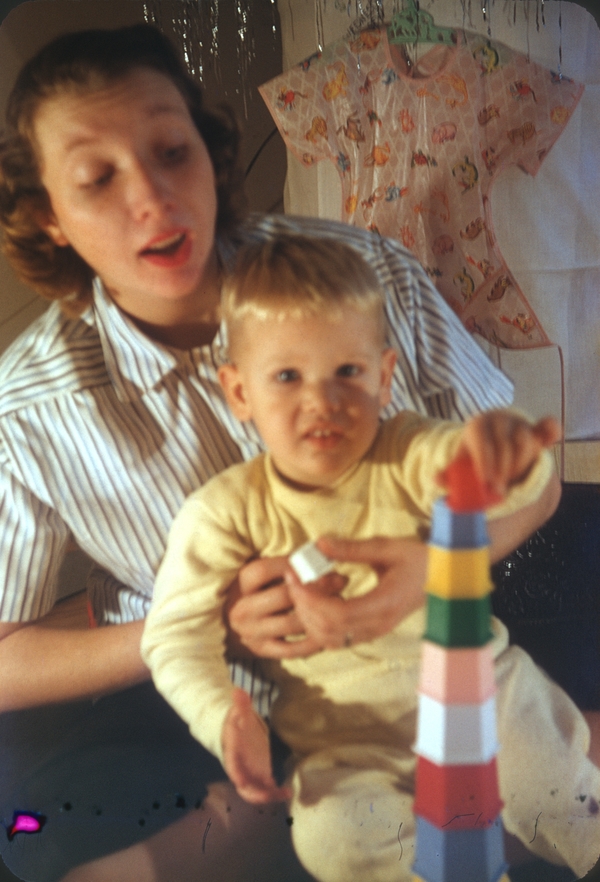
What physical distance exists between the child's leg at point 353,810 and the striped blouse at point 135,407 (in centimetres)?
26

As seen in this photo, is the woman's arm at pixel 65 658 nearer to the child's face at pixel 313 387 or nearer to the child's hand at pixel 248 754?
the child's hand at pixel 248 754

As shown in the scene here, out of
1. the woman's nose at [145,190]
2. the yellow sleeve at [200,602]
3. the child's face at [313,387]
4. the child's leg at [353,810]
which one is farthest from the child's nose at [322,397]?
the child's leg at [353,810]

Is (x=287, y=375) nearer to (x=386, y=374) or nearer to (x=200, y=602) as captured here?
(x=386, y=374)

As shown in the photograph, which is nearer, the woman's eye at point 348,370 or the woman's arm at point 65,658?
the woman's eye at point 348,370

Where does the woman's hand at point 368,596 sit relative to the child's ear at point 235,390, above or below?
below

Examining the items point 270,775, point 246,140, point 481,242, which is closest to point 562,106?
point 481,242

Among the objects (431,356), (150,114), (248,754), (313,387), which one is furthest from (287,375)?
(248,754)

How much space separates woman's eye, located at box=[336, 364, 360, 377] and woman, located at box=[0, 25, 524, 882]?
5 centimetres

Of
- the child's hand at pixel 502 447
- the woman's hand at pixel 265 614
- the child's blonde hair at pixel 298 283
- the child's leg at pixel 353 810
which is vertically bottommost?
the child's leg at pixel 353 810

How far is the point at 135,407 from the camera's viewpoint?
0.72 meters

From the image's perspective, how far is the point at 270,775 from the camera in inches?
28.6

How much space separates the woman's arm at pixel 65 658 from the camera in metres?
0.76

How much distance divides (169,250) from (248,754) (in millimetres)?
492

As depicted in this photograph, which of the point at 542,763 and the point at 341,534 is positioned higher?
the point at 341,534
